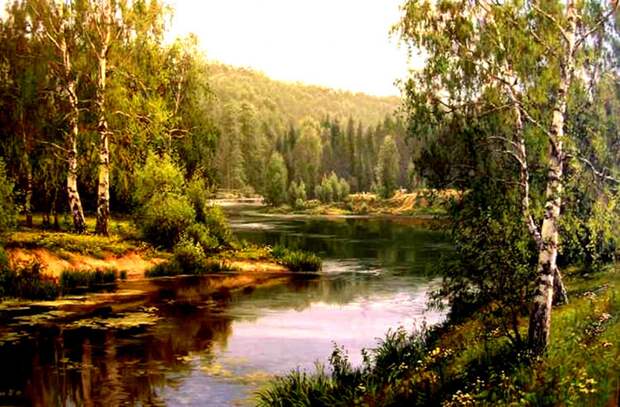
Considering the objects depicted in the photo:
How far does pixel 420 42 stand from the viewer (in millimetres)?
22359

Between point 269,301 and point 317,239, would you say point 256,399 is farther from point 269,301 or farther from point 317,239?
point 317,239

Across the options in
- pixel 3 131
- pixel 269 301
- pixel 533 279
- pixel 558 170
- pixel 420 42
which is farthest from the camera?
pixel 3 131

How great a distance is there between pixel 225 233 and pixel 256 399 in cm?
2971

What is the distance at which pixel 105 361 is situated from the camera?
73.7ft

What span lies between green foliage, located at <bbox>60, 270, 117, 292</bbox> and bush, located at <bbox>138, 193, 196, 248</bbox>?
→ 597 cm

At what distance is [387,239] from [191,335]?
4578 cm

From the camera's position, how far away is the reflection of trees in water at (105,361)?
62.6ft

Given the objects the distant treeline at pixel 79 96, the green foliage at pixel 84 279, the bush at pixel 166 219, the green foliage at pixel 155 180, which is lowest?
the green foliage at pixel 84 279

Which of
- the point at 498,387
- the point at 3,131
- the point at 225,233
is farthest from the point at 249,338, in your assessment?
the point at 3,131

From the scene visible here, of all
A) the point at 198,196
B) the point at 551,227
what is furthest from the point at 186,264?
the point at 551,227

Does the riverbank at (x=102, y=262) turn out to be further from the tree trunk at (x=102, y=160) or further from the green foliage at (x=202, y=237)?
the tree trunk at (x=102, y=160)

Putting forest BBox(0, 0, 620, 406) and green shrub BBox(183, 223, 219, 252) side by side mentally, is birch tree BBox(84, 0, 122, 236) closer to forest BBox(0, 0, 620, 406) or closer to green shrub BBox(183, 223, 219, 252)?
forest BBox(0, 0, 620, 406)

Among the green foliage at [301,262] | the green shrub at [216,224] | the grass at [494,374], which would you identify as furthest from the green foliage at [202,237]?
the grass at [494,374]

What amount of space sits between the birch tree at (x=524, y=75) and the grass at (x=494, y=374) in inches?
40.6
